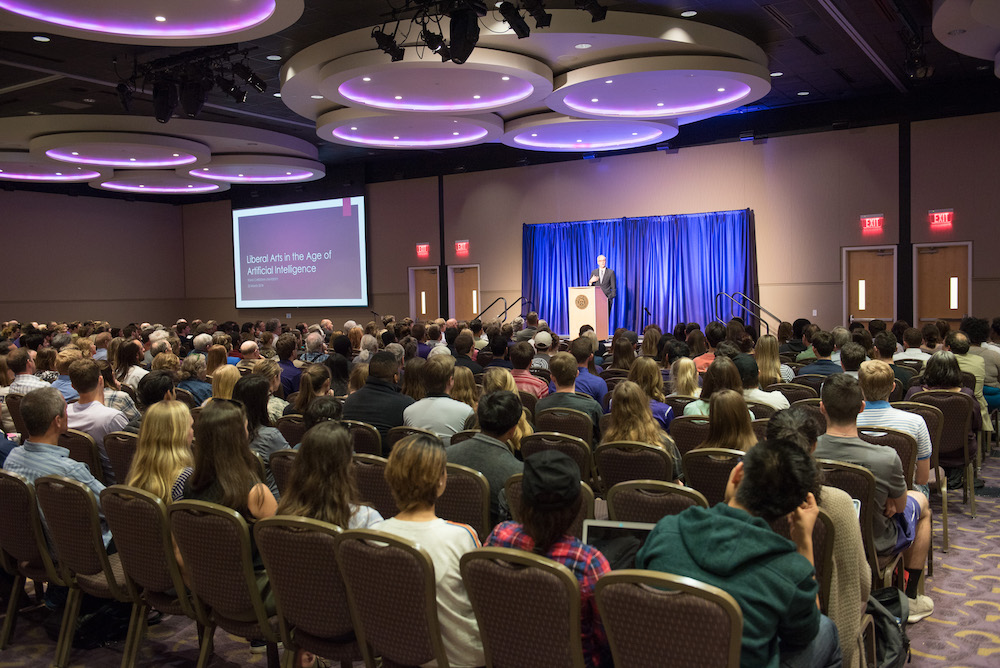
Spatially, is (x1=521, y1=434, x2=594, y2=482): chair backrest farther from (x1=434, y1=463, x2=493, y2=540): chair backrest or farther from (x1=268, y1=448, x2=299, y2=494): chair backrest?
(x1=268, y1=448, x2=299, y2=494): chair backrest

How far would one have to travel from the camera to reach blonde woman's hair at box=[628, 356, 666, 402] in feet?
16.9

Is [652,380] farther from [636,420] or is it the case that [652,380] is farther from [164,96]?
[164,96]

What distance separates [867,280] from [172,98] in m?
11.5

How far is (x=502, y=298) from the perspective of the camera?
17094mm

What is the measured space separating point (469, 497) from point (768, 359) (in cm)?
386

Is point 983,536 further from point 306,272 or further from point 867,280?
point 306,272

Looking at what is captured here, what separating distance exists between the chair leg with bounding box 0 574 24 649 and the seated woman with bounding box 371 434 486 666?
2.32 metres

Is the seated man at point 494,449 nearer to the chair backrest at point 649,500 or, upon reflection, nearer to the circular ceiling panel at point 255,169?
the chair backrest at point 649,500

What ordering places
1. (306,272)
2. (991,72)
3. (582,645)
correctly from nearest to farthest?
(582,645) → (991,72) → (306,272)

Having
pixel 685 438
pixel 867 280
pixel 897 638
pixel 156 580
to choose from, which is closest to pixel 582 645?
pixel 897 638

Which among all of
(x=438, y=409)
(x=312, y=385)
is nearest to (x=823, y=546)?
(x=438, y=409)

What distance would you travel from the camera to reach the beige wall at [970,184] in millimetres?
12055

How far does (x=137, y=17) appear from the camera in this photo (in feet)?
25.3

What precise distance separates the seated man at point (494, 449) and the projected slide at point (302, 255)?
50.6 feet
